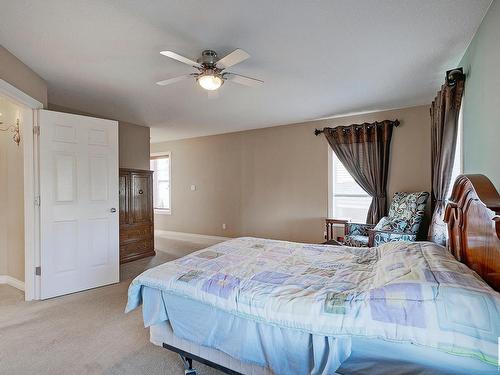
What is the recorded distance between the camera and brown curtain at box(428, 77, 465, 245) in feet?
7.96

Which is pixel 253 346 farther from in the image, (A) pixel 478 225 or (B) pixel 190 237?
(B) pixel 190 237

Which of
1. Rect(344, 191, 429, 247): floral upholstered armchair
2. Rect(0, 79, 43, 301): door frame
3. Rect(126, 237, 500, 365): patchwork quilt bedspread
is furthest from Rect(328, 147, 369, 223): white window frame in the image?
Rect(0, 79, 43, 301): door frame

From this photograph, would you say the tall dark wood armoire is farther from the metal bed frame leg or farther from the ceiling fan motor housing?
the metal bed frame leg

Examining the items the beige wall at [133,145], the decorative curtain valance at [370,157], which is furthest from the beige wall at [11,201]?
the decorative curtain valance at [370,157]

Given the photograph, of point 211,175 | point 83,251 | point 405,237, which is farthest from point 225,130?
point 405,237

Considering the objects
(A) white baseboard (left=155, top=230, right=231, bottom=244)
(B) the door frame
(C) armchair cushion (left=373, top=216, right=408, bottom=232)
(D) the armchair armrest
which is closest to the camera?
(B) the door frame

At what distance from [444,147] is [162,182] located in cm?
601

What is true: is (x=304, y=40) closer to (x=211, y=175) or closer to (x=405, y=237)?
(x=405, y=237)

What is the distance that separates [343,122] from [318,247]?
2.66 metres

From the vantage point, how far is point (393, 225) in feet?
11.3

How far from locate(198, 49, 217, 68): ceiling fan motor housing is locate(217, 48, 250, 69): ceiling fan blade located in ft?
0.34

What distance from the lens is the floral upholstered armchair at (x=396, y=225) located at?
123 inches

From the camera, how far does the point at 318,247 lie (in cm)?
250

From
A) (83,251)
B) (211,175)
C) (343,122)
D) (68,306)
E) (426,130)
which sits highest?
(343,122)
